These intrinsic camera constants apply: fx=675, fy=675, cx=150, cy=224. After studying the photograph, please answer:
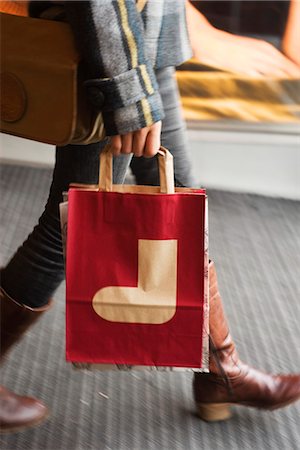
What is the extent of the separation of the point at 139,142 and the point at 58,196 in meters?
0.19

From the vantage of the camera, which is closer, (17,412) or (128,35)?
(128,35)

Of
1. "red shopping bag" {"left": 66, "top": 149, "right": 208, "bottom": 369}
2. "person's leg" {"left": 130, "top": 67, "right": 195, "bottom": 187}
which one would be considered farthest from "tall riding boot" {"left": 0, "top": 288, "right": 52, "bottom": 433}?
"person's leg" {"left": 130, "top": 67, "right": 195, "bottom": 187}

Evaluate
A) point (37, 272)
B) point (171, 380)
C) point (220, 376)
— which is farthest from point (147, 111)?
point (171, 380)

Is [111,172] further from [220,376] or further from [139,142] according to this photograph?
[220,376]

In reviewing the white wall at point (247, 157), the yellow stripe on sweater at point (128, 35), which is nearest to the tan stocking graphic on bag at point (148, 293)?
Result: the yellow stripe on sweater at point (128, 35)

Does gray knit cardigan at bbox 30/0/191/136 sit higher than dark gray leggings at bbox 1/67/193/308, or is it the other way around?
gray knit cardigan at bbox 30/0/191/136

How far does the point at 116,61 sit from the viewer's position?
83cm

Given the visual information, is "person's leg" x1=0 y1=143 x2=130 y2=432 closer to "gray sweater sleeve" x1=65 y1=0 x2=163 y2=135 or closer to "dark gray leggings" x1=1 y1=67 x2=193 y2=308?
"dark gray leggings" x1=1 y1=67 x2=193 y2=308

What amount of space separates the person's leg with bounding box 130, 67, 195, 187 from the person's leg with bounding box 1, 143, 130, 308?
0.33ft

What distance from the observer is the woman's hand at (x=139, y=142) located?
883mm

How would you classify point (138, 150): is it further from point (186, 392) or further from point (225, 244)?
point (225, 244)

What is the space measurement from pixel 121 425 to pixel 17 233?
773mm

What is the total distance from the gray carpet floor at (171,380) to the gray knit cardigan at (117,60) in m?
0.57

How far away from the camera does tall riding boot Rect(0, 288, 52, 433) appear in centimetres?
109
